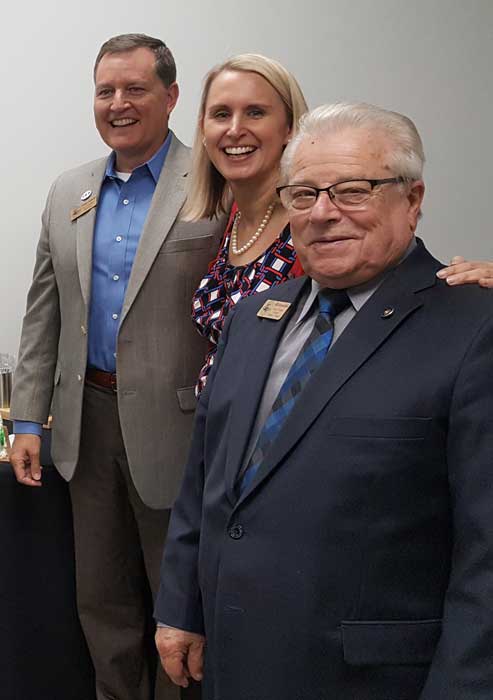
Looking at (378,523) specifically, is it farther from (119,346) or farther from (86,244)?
(86,244)

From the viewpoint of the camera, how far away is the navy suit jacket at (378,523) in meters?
1.14

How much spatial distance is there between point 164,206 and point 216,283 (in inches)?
11.9

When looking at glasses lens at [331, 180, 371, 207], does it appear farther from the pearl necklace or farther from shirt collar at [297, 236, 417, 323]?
the pearl necklace

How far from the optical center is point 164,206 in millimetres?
2139

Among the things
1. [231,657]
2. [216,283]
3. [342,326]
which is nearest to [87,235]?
[216,283]

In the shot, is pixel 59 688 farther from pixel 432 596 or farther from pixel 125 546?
pixel 432 596

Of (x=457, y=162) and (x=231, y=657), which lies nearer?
(x=231, y=657)

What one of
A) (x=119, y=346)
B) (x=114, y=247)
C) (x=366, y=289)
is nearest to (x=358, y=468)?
(x=366, y=289)

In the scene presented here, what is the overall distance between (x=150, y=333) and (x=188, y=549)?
0.69m

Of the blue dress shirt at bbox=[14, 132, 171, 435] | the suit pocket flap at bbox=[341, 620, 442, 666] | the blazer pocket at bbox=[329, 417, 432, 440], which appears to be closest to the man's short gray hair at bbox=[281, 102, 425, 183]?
the blazer pocket at bbox=[329, 417, 432, 440]

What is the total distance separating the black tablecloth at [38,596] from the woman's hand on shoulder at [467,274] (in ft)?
4.46

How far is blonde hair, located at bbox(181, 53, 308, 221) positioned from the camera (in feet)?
6.08

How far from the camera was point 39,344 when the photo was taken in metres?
2.30

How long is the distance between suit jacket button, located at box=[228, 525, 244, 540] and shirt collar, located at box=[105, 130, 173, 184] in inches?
44.3
